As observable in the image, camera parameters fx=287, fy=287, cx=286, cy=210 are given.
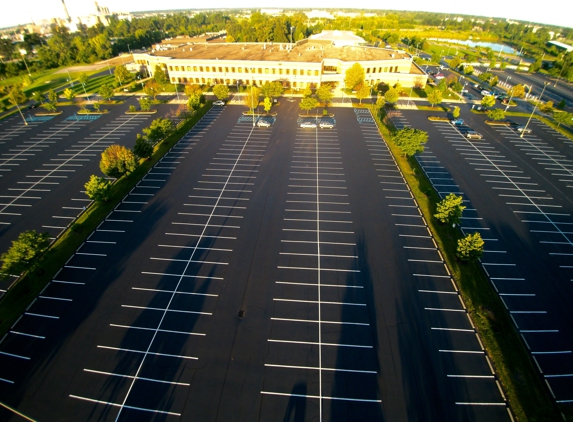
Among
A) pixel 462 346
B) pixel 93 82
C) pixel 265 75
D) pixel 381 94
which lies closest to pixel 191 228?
pixel 462 346

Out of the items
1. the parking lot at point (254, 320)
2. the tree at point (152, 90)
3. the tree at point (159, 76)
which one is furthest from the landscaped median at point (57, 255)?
the tree at point (159, 76)

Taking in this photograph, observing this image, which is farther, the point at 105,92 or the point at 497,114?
the point at 105,92

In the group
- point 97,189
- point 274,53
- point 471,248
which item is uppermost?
point 274,53

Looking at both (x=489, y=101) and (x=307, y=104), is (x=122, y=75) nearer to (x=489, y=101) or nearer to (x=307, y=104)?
(x=307, y=104)

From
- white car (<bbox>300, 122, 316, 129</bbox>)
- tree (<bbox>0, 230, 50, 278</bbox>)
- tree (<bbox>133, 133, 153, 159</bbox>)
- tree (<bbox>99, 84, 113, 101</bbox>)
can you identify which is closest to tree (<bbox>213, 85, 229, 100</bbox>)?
white car (<bbox>300, 122, 316, 129</bbox>)

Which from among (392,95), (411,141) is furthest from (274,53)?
(411,141)

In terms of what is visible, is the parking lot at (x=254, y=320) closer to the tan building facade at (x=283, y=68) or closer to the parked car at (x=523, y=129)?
the parked car at (x=523, y=129)

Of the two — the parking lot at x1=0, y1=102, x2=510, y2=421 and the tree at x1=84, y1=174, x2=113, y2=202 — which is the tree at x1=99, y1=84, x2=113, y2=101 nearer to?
the parking lot at x1=0, y1=102, x2=510, y2=421
